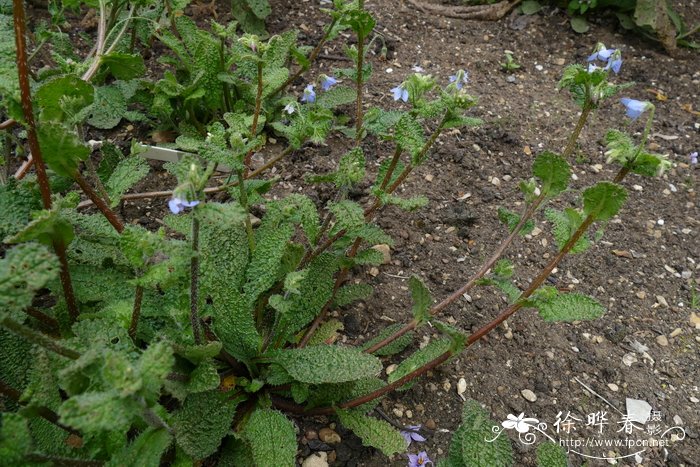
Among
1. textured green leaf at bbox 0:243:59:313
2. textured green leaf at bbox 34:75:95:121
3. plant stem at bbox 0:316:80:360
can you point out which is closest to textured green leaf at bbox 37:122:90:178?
textured green leaf at bbox 34:75:95:121

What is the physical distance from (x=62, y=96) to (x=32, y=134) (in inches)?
6.2

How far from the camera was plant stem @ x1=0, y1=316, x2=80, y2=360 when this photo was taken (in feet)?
4.61

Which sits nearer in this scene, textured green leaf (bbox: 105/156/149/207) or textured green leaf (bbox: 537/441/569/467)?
textured green leaf (bbox: 537/441/569/467)

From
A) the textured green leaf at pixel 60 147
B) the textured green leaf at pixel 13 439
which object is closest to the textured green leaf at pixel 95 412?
the textured green leaf at pixel 13 439

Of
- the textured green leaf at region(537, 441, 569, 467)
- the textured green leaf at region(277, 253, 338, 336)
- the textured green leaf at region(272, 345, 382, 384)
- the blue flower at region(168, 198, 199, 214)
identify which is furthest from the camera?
the textured green leaf at region(277, 253, 338, 336)

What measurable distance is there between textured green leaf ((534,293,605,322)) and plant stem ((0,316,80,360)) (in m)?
1.36

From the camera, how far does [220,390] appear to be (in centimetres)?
204

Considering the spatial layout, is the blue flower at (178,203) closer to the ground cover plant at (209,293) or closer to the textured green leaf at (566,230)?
the ground cover plant at (209,293)

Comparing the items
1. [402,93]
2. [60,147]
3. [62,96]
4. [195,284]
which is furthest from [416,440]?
[62,96]

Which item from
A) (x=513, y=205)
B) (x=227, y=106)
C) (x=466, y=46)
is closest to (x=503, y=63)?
(x=466, y=46)

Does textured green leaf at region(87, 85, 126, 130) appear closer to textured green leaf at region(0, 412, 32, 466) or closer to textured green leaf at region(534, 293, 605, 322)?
textured green leaf at region(0, 412, 32, 466)

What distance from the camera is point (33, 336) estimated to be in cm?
145

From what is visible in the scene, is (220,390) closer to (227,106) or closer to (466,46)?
(227,106)

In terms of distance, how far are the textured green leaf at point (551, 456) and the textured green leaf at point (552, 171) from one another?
84cm
